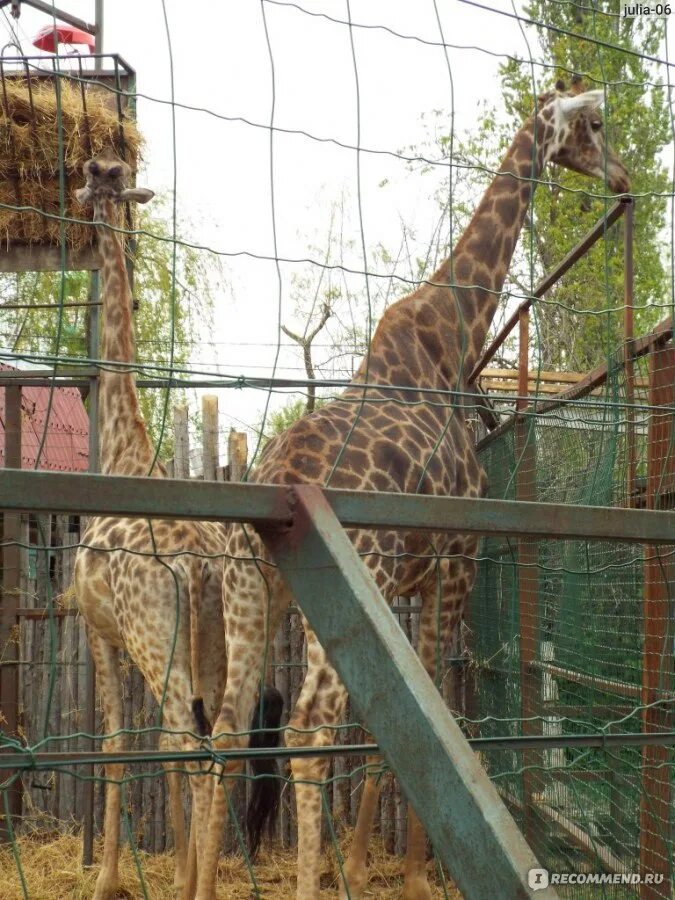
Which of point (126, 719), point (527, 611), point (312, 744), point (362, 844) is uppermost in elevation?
point (527, 611)

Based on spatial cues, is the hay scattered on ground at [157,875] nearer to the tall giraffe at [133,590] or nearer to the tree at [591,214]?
the tall giraffe at [133,590]

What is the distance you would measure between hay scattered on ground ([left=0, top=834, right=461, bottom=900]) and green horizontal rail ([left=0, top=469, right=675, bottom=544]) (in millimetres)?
3304

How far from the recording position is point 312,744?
363 centimetres

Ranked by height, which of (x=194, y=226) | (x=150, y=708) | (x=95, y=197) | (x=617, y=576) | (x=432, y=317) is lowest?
(x=150, y=708)

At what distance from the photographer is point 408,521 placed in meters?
1.99

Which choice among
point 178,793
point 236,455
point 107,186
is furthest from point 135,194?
point 178,793

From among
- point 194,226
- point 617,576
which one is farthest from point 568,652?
point 194,226

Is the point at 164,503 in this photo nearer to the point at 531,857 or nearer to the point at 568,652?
the point at 531,857

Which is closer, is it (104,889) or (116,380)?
(104,889)

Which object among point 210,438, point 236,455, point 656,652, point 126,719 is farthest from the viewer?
point 210,438

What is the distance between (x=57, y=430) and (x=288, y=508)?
1069cm

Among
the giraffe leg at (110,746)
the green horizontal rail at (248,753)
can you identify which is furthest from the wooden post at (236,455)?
the green horizontal rail at (248,753)

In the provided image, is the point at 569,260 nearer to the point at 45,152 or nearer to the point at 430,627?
the point at 430,627

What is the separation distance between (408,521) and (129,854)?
14.9 ft
